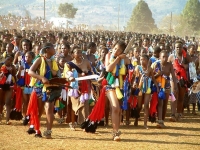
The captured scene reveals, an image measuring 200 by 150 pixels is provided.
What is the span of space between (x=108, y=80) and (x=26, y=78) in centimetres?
229

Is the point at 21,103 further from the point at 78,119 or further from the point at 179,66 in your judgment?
the point at 179,66

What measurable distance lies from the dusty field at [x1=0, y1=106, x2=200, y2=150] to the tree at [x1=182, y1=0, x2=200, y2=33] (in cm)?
9486

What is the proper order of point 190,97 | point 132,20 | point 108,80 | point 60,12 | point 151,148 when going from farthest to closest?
point 60,12 < point 132,20 < point 190,97 < point 108,80 < point 151,148

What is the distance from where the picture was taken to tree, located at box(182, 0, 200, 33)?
103m

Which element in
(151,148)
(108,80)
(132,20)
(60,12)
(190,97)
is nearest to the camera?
(151,148)

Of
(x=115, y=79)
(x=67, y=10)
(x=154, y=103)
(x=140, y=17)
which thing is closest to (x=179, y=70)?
(x=154, y=103)

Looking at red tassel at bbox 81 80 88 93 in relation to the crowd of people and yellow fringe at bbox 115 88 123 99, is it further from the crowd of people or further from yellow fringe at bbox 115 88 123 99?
yellow fringe at bbox 115 88 123 99

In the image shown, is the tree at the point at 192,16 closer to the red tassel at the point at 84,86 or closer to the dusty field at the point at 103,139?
the dusty field at the point at 103,139

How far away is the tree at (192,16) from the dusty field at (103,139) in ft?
311

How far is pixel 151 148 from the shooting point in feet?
26.6

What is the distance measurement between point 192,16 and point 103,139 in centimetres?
9915

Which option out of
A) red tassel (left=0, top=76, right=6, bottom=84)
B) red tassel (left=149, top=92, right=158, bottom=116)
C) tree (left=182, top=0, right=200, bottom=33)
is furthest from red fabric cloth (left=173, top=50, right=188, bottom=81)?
tree (left=182, top=0, right=200, bottom=33)

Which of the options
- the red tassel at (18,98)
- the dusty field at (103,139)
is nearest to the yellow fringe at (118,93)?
the dusty field at (103,139)

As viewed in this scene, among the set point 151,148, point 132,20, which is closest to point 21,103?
point 151,148
